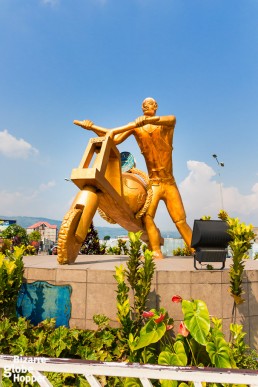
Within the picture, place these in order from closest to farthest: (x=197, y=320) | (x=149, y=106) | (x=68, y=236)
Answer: (x=197, y=320) → (x=68, y=236) → (x=149, y=106)

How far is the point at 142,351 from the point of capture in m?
5.39

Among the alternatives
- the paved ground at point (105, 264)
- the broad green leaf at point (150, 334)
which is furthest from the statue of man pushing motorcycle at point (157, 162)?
the broad green leaf at point (150, 334)

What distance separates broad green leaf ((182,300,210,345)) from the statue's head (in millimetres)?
6256

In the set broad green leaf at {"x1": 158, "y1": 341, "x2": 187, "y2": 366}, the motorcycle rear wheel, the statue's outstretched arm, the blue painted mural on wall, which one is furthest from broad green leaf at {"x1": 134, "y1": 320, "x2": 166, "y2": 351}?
the statue's outstretched arm

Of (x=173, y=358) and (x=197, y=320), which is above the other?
(x=197, y=320)

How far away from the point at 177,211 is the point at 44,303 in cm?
519

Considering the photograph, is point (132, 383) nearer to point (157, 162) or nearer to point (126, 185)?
point (126, 185)

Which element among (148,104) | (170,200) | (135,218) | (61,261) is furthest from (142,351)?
(148,104)

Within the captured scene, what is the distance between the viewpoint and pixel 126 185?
9.27 metres

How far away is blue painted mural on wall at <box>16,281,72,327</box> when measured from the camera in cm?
629

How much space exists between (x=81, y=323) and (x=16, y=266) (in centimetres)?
176

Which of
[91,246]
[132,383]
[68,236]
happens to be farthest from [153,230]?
[91,246]

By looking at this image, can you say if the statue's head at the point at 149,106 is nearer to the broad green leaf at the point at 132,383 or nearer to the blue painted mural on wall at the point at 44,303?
the blue painted mural on wall at the point at 44,303

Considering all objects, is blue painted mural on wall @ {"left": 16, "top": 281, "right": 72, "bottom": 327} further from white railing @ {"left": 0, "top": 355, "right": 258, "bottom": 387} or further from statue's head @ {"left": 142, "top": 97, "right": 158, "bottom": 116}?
statue's head @ {"left": 142, "top": 97, "right": 158, "bottom": 116}
